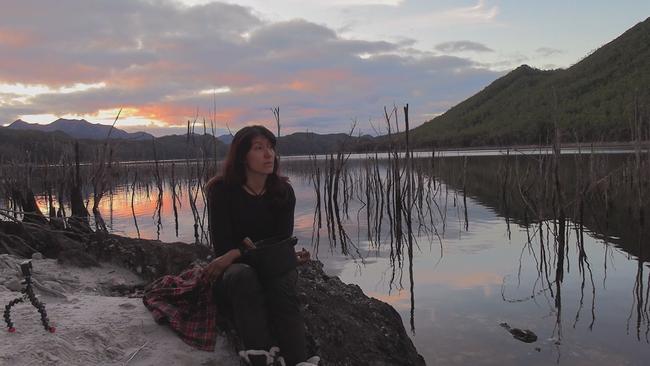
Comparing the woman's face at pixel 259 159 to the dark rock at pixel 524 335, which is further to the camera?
the dark rock at pixel 524 335

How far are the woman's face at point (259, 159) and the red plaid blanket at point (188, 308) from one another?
818 millimetres

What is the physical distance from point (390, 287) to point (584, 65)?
296ft

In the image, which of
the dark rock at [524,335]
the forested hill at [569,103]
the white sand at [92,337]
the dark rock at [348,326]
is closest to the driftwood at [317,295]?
the dark rock at [348,326]

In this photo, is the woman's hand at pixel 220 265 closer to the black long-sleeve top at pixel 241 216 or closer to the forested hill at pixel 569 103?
the black long-sleeve top at pixel 241 216

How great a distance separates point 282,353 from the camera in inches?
124

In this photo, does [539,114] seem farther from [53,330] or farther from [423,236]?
[53,330]

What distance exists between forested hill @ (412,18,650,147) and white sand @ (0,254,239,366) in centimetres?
4302

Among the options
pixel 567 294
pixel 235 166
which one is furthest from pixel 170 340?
pixel 567 294

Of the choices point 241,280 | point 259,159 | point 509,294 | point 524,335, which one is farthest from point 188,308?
point 509,294

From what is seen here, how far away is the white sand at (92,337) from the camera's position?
9.29ft

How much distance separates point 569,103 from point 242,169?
76.3 meters

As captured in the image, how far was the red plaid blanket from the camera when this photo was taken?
325 centimetres

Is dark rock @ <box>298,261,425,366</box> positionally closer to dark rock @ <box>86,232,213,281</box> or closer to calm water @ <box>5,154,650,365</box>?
calm water @ <box>5,154,650,365</box>

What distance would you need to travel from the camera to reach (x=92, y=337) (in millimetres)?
3076
